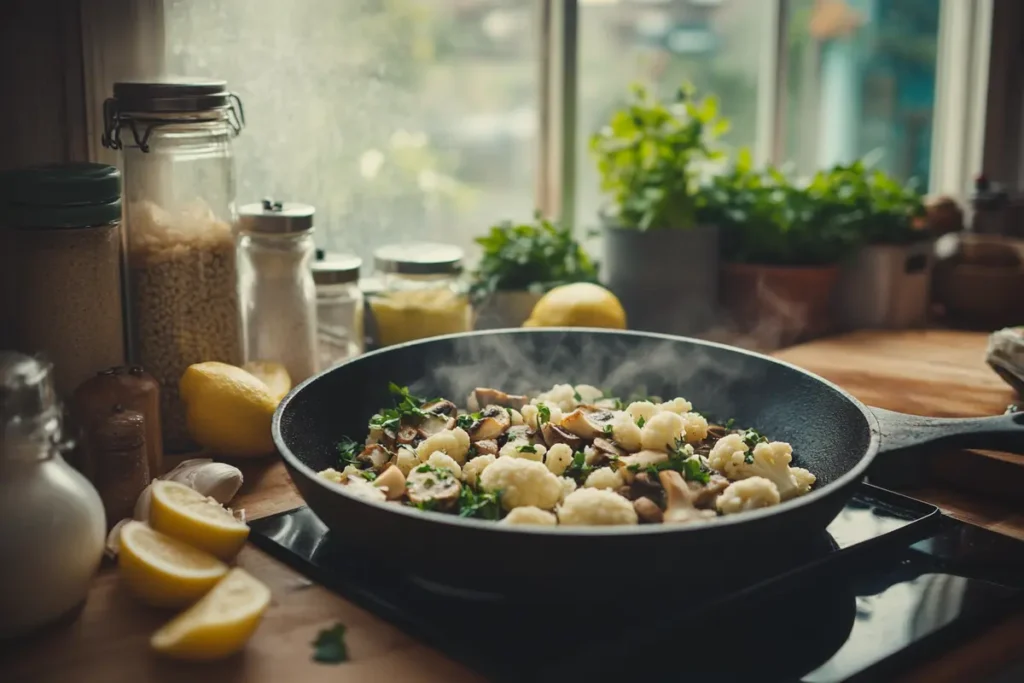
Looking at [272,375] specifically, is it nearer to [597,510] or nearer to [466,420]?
[466,420]

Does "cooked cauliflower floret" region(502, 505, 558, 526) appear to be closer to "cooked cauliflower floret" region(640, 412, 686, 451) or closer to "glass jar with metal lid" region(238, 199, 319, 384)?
"cooked cauliflower floret" region(640, 412, 686, 451)

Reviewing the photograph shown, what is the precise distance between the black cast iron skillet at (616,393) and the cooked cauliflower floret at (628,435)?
0.20 meters

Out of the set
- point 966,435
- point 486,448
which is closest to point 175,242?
point 486,448

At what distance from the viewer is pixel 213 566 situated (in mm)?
911

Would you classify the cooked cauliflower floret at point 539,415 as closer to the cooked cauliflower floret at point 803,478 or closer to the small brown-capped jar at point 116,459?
the cooked cauliflower floret at point 803,478

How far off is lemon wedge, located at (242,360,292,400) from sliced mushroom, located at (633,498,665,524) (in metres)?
0.55

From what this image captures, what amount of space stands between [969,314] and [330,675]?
1.64m

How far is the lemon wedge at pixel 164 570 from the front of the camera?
88 centimetres

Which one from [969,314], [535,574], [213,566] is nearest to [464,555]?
[535,574]

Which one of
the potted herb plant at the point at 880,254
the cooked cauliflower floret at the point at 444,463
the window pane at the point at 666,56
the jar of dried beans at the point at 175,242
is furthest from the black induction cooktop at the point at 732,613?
the window pane at the point at 666,56

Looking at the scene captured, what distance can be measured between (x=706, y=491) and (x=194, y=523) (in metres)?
0.47

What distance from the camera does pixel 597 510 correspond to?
0.89 meters

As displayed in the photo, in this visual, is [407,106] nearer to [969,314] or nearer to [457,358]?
[457,358]

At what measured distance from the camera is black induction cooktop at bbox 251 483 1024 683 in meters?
0.81
